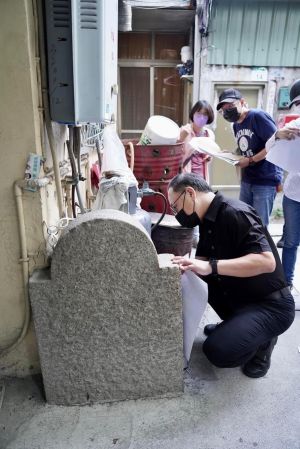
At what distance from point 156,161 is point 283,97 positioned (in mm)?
3117

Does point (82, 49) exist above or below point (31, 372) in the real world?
above

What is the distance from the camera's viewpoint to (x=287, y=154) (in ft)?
9.11

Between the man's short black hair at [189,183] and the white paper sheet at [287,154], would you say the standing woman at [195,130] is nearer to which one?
the white paper sheet at [287,154]

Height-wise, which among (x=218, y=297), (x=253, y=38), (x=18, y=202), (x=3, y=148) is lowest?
(x=218, y=297)

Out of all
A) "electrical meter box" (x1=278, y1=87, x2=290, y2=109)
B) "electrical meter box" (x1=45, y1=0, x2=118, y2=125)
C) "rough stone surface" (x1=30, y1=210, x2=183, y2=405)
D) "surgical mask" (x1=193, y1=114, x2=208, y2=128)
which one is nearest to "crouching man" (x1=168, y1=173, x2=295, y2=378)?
"rough stone surface" (x1=30, y1=210, x2=183, y2=405)

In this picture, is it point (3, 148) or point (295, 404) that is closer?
point (3, 148)

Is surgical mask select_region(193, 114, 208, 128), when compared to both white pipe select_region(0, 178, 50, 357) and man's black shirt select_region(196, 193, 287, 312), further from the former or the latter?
white pipe select_region(0, 178, 50, 357)

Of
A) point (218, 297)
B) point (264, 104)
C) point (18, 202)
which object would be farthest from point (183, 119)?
point (18, 202)

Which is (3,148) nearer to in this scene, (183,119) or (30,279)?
(30,279)

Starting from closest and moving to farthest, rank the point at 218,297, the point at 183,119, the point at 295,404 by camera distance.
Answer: the point at 295,404, the point at 218,297, the point at 183,119

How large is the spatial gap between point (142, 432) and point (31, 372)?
2.73 feet

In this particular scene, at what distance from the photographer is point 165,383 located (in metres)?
2.12

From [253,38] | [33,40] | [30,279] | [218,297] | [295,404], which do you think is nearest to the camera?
[33,40]

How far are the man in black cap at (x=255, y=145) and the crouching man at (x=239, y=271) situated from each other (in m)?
1.30
